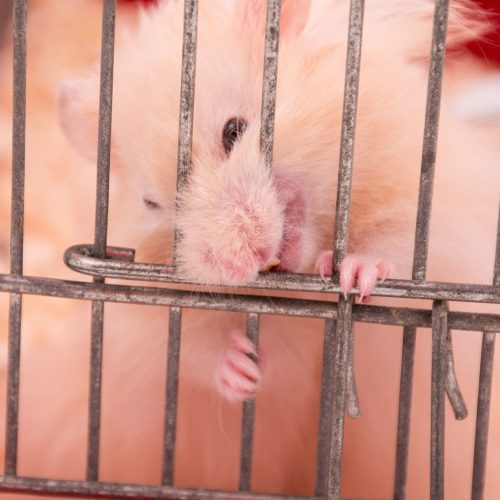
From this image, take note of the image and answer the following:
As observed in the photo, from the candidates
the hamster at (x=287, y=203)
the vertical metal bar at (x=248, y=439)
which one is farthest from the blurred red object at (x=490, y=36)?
the vertical metal bar at (x=248, y=439)

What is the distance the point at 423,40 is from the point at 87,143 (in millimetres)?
688

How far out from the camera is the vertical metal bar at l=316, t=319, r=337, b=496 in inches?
37.8

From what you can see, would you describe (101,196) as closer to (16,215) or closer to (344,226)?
(16,215)

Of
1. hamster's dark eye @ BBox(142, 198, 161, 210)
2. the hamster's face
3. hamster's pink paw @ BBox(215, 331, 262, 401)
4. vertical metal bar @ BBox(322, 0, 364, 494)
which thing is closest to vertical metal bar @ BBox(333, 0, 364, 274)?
vertical metal bar @ BBox(322, 0, 364, 494)

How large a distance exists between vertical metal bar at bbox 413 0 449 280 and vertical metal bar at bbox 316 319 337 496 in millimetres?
167

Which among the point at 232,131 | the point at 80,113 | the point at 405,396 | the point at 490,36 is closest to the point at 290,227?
the point at 232,131

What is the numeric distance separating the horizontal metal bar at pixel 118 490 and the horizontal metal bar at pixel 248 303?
270 mm

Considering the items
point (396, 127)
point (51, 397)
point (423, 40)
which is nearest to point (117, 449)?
point (51, 397)

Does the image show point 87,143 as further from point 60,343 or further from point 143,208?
point 60,343

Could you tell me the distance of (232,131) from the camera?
108 centimetres

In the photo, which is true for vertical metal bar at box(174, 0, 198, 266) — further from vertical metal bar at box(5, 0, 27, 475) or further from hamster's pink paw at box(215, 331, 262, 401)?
hamster's pink paw at box(215, 331, 262, 401)

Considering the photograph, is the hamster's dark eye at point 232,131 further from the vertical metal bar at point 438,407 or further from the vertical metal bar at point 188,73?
the vertical metal bar at point 438,407

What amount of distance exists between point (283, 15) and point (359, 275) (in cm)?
54

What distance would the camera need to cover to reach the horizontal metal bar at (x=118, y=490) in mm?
956
